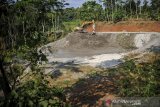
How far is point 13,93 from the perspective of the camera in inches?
273

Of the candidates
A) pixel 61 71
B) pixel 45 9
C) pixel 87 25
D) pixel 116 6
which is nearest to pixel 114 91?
pixel 61 71

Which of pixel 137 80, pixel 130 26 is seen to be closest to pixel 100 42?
pixel 130 26

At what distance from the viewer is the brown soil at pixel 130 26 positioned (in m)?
32.8

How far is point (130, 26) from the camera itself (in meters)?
34.8

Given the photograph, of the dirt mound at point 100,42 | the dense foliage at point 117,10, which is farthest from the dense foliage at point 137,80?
the dense foliage at point 117,10

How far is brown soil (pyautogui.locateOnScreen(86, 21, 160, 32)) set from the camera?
3284cm

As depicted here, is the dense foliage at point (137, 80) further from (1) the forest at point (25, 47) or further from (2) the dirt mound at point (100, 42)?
(2) the dirt mound at point (100, 42)

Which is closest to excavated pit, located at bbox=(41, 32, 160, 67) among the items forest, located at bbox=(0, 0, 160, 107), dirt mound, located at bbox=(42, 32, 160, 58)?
dirt mound, located at bbox=(42, 32, 160, 58)

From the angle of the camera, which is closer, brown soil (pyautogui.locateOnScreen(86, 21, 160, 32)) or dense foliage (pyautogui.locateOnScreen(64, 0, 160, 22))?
brown soil (pyautogui.locateOnScreen(86, 21, 160, 32))

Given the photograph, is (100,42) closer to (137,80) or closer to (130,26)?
(130,26)

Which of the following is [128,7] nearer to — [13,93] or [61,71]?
[61,71]

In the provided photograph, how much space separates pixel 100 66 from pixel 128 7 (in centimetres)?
3022

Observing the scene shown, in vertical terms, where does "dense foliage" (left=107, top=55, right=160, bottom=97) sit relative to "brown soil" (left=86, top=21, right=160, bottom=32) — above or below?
below

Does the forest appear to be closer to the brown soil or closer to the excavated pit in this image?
the excavated pit
